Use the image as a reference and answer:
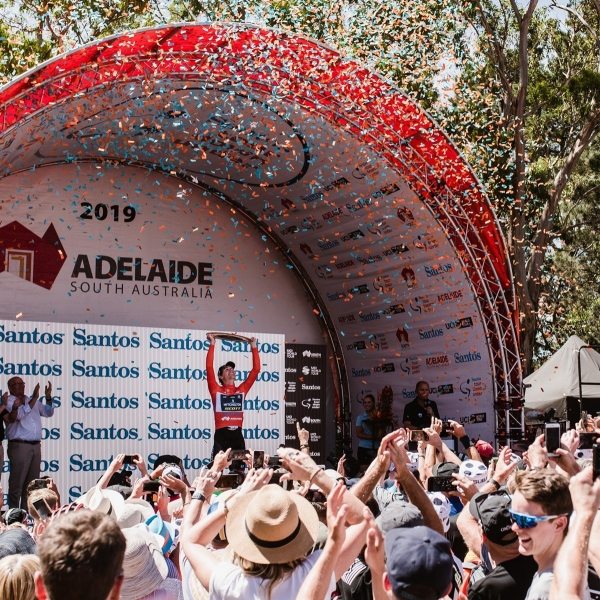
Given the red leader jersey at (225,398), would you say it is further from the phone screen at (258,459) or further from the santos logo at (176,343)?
the phone screen at (258,459)

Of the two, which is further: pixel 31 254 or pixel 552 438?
pixel 31 254

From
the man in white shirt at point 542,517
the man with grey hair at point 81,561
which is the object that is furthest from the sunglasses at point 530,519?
the man with grey hair at point 81,561

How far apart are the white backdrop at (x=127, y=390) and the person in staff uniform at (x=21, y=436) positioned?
1.39 ft

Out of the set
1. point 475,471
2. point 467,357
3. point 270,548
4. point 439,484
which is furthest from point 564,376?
point 270,548

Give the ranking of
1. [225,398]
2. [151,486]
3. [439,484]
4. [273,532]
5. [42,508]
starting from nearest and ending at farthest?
[273,532] → [439,484] → [42,508] → [151,486] → [225,398]

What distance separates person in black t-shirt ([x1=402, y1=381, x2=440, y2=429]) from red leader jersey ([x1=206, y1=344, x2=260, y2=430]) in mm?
2841

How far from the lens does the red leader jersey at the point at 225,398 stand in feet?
46.9

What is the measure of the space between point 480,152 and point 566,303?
10.7m

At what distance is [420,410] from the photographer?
52.4 feet

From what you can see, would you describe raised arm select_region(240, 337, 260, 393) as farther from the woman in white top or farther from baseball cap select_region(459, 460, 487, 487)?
the woman in white top

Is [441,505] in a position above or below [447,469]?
below

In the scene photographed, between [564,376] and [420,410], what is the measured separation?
405cm

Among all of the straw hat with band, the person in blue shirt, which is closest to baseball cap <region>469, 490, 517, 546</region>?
the straw hat with band

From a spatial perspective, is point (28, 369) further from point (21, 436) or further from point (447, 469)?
point (447, 469)
